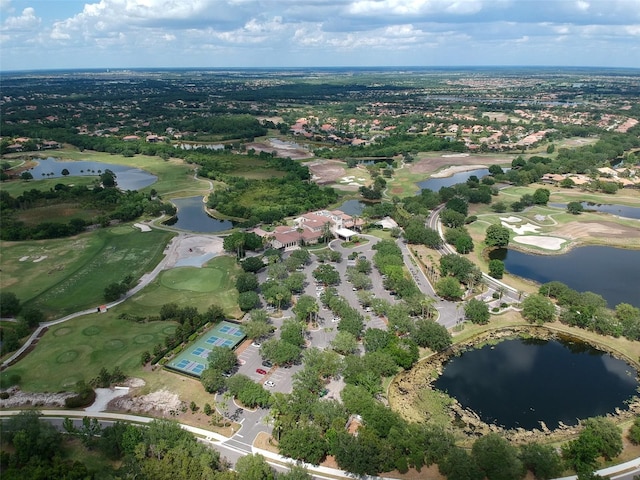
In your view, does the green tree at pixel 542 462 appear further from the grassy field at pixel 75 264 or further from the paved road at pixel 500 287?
the grassy field at pixel 75 264

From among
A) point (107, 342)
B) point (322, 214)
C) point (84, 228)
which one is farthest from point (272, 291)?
point (84, 228)

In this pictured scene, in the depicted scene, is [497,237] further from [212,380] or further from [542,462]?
[212,380]

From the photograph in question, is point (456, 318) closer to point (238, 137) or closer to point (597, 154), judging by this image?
point (597, 154)

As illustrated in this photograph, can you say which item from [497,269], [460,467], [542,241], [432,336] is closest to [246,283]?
[432,336]

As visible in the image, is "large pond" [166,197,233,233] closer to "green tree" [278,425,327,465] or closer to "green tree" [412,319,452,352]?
"green tree" [412,319,452,352]

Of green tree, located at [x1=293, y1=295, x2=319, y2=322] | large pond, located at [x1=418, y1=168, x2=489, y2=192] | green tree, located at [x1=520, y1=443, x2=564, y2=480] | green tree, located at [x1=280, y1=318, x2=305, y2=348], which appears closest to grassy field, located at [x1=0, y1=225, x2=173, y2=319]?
green tree, located at [x1=293, y1=295, x2=319, y2=322]

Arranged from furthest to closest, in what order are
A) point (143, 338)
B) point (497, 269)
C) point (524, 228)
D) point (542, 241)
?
point (524, 228) < point (542, 241) < point (497, 269) < point (143, 338)

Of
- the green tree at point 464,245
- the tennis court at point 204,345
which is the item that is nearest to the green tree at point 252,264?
the tennis court at point 204,345
